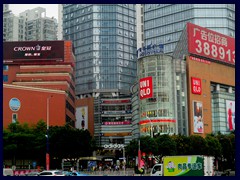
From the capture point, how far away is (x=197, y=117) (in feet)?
378

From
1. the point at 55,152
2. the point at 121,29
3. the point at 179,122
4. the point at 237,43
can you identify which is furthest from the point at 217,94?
the point at 237,43

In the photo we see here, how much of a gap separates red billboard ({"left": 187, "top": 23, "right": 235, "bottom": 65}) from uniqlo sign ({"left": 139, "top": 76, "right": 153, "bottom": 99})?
50.9ft

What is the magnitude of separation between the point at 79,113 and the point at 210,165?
124 m

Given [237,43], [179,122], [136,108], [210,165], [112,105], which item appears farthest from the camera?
[112,105]

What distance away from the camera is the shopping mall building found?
108m

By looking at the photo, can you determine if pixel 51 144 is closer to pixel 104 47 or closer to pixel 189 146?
pixel 189 146

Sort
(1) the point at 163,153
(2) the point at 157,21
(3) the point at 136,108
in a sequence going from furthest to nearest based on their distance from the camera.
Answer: (2) the point at 157,21
(3) the point at 136,108
(1) the point at 163,153

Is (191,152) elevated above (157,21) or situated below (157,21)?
below

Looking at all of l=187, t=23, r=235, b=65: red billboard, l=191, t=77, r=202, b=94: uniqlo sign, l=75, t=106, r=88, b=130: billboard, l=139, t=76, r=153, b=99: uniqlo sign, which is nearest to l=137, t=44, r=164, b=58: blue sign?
l=139, t=76, r=153, b=99: uniqlo sign

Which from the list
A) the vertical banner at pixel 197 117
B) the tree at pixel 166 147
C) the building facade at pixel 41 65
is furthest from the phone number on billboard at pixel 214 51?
the tree at pixel 166 147

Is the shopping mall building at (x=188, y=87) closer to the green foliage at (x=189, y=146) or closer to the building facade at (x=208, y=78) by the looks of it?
the building facade at (x=208, y=78)

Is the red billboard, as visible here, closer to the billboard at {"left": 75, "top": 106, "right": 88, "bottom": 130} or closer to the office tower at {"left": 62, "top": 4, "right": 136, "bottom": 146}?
the office tower at {"left": 62, "top": 4, "right": 136, "bottom": 146}

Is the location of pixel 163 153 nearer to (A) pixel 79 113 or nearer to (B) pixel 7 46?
(B) pixel 7 46

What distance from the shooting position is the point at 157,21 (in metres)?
179
